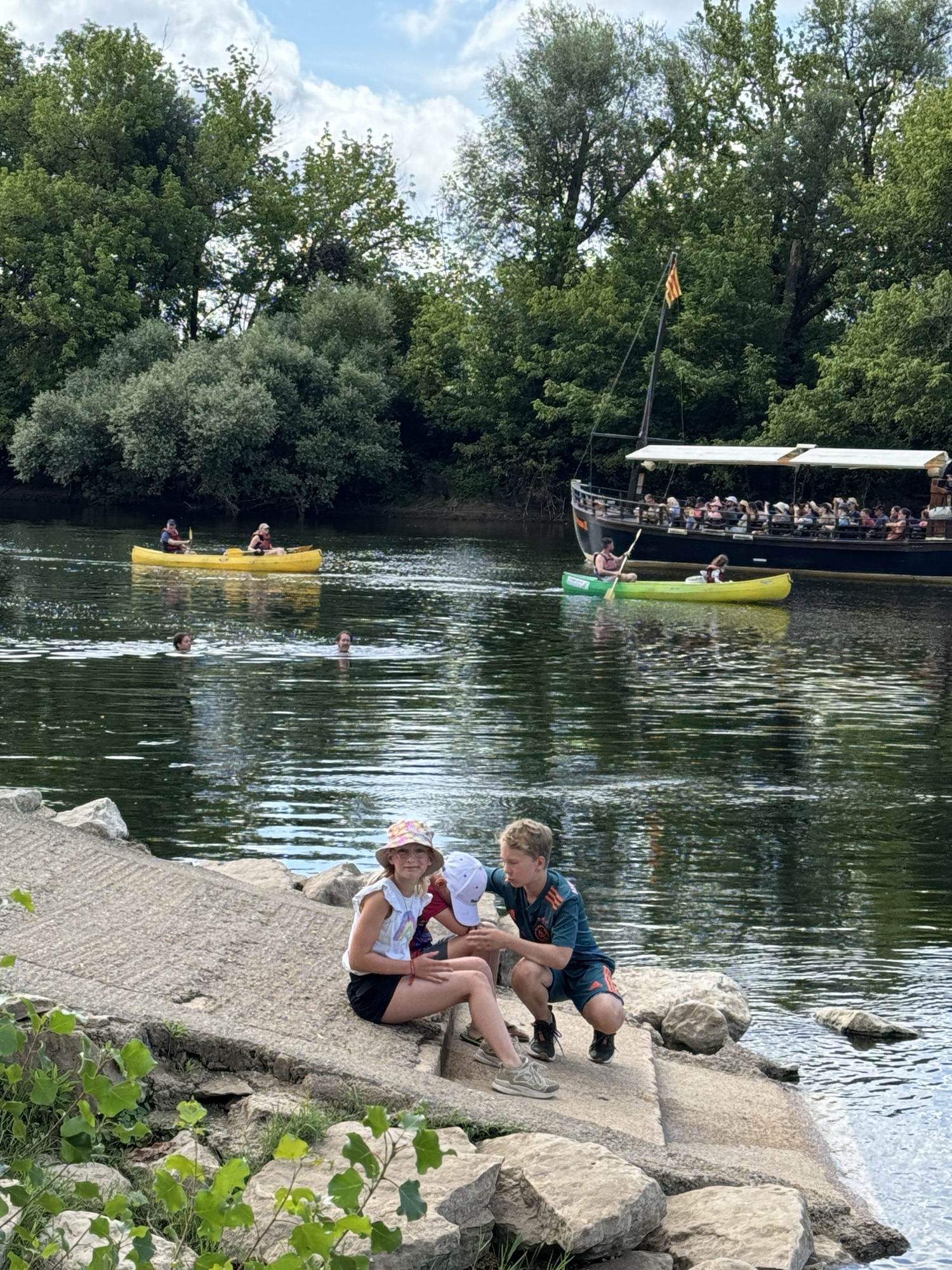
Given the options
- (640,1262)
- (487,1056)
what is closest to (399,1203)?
(640,1262)

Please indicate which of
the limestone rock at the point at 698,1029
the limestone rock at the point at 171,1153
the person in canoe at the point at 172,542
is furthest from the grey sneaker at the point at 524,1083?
the person in canoe at the point at 172,542

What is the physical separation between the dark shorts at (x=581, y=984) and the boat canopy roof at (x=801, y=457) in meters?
39.4

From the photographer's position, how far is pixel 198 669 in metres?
23.5

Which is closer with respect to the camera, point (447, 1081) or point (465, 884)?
point (447, 1081)

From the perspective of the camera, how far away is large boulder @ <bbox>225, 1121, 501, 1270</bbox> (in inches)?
211

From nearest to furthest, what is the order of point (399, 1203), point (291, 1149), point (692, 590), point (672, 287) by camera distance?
point (291, 1149) < point (399, 1203) < point (692, 590) < point (672, 287)

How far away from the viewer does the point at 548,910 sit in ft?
25.1

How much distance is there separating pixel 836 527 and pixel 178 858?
116ft

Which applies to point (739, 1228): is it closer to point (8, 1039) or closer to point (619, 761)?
point (8, 1039)

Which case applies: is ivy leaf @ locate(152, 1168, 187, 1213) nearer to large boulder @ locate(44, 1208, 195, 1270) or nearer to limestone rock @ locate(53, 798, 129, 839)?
large boulder @ locate(44, 1208, 195, 1270)

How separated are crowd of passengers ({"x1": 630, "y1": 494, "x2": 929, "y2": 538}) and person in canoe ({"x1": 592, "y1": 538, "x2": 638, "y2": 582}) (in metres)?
6.26

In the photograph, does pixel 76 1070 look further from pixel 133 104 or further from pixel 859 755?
pixel 133 104

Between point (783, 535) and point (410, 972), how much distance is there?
128 ft

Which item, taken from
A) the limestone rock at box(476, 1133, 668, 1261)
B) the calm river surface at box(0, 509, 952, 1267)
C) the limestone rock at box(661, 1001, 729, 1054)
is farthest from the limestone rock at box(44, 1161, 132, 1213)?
the limestone rock at box(661, 1001, 729, 1054)
